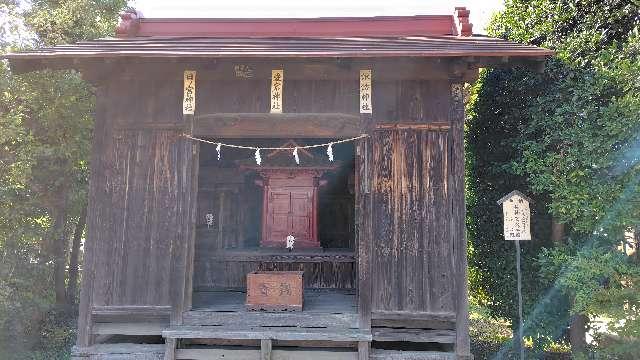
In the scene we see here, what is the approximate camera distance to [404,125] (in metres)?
6.32

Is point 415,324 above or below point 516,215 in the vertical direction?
below

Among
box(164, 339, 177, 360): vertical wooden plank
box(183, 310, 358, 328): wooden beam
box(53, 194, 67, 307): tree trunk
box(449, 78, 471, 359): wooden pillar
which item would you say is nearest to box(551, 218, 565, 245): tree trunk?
box(449, 78, 471, 359): wooden pillar

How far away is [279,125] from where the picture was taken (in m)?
6.45

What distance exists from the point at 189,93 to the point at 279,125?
1.50 m

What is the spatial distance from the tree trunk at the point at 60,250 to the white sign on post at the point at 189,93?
5.97m

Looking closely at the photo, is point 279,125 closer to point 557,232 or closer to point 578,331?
point 557,232

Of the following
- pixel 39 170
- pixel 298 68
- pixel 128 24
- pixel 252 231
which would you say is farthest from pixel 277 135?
pixel 39 170

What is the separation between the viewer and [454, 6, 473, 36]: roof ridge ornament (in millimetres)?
7277

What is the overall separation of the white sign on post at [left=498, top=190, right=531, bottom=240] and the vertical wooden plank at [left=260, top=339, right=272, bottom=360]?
13.4 feet

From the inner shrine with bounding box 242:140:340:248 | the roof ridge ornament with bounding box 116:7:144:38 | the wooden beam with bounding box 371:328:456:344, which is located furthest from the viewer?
the inner shrine with bounding box 242:140:340:248

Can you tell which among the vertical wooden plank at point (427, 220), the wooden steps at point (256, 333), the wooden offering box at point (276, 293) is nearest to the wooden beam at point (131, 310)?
the wooden steps at point (256, 333)

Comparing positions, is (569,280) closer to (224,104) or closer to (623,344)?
(623,344)

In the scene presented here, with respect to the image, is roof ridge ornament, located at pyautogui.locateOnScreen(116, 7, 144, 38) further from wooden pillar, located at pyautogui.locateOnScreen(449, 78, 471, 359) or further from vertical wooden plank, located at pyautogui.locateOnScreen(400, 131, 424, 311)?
wooden pillar, located at pyautogui.locateOnScreen(449, 78, 471, 359)

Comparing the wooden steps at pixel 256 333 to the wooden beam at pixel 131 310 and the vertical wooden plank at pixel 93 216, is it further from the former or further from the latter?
the vertical wooden plank at pixel 93 216
